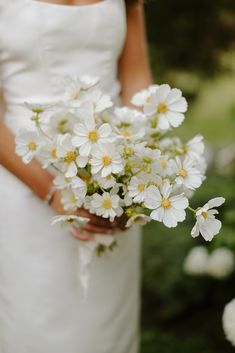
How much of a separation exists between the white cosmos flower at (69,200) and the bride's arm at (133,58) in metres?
0.58

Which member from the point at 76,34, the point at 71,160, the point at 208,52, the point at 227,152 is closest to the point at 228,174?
the point at 227,152

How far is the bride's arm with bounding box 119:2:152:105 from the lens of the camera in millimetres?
2188

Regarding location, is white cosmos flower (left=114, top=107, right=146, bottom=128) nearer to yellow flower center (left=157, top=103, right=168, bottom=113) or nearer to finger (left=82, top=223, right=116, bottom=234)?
yellow flower center (left=157, top=103, right=168, bottom=113)

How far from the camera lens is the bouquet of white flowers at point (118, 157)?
4.82ft

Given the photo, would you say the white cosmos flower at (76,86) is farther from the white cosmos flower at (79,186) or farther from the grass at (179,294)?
the grass at (179,294)

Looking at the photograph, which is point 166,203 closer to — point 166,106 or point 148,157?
point 148,157

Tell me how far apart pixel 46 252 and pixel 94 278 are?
0.68 ft

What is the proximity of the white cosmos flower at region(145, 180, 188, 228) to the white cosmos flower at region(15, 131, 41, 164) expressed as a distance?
36 cm

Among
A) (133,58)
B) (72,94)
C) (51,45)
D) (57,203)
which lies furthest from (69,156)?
(133,58)

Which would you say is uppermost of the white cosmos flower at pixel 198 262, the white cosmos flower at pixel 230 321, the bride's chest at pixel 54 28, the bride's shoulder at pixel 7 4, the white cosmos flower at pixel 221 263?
the bride's shoulder at pixel 7 4

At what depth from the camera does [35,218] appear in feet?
6.44

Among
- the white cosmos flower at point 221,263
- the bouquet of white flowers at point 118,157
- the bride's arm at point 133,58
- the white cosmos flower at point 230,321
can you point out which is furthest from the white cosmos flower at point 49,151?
the white cosmos flower at point 221,263

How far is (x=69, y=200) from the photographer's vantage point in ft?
5.54

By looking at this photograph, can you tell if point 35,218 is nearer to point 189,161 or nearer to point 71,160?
point 71,160
